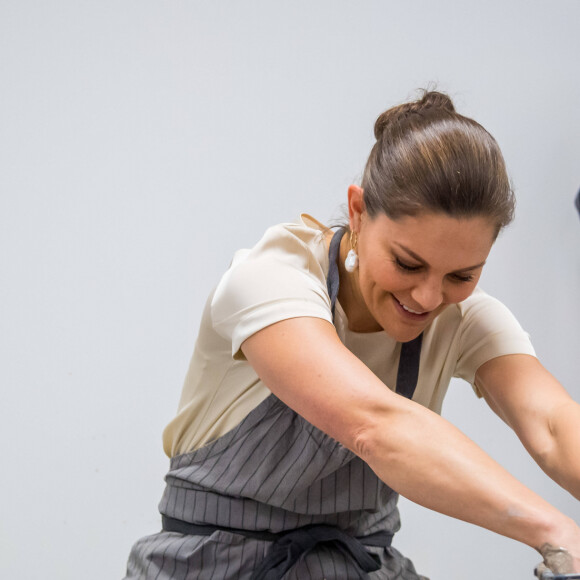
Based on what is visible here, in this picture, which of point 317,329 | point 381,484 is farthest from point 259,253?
point 381,484

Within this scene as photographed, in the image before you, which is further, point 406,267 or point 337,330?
point 337,330

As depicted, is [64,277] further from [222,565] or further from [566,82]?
[566,82]

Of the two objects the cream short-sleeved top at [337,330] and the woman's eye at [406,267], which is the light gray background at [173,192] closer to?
the cream short-sleeved top at [337,330]

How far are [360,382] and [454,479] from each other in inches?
5.1

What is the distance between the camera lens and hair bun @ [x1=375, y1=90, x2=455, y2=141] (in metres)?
0.97

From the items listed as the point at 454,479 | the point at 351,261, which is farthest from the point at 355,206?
the point at 454,479

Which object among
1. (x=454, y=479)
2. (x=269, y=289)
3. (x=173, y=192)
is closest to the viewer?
(x=454, y=479)

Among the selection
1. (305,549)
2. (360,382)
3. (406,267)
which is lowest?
(305,549)

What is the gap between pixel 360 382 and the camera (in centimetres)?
76

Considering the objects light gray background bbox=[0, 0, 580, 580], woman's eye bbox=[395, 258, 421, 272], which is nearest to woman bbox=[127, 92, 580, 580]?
woman's eye bbox=[395, 258, 421, 272]

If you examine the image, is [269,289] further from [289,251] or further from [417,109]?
[417,109]

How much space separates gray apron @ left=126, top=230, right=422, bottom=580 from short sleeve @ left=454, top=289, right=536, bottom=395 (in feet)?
0.25

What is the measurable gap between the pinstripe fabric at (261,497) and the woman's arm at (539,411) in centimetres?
21

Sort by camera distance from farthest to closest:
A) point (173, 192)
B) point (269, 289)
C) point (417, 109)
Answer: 1. point (173, 192)
2. point (417, 109)
3. point (269, 289)
